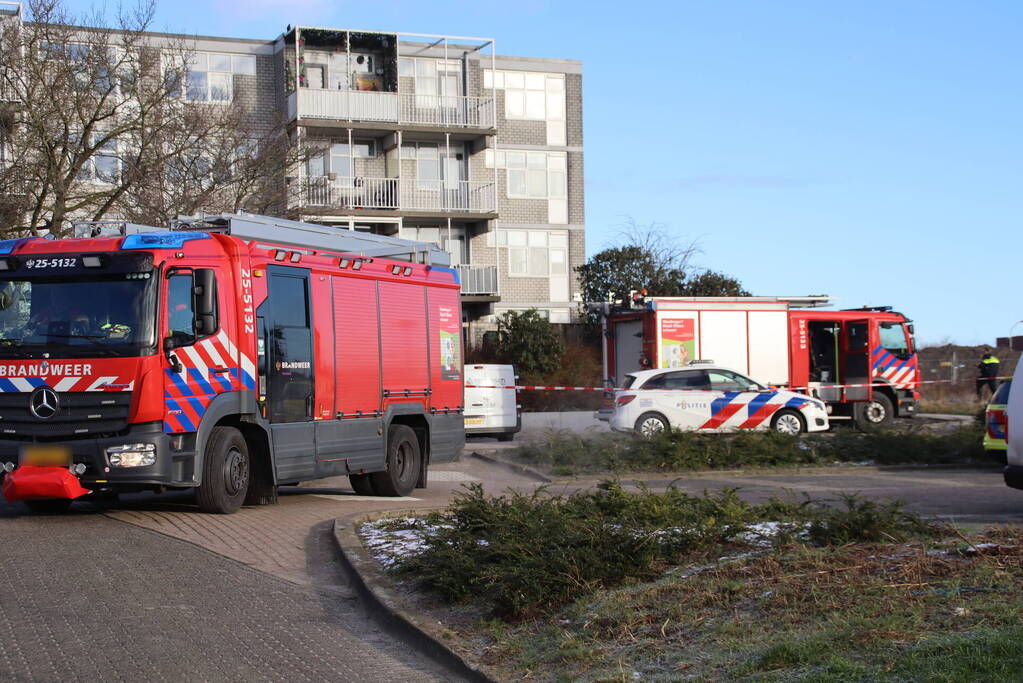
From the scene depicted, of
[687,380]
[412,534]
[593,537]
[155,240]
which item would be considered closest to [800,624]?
[593,537]

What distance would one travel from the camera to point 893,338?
30.2m

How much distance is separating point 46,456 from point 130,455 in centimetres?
84

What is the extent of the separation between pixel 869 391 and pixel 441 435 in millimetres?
16201

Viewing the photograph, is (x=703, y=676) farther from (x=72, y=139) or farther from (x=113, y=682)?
(x=72, y=139)

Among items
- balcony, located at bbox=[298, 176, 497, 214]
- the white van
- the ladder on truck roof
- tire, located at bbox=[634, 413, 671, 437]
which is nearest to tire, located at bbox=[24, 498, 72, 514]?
the ladder on truck roof

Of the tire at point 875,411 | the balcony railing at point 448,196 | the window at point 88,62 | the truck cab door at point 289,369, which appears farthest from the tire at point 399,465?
the balcony railing at point 448,196

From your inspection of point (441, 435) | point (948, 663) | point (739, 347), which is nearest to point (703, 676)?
point (948, 663)

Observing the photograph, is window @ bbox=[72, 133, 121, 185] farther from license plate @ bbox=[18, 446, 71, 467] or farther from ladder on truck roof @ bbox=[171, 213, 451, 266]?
license plate @ bbox=[18, 446, 71, 467]

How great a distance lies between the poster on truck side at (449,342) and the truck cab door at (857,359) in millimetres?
15246

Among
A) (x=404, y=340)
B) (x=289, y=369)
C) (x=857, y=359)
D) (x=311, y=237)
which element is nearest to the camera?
(x=289, y=369)

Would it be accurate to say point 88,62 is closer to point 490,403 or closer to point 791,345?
point 490,403

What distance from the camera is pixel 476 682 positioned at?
21.6 feet

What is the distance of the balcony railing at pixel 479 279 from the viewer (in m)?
44.2

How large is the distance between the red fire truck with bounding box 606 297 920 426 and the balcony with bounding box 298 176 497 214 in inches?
629
